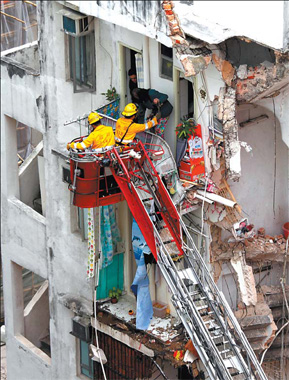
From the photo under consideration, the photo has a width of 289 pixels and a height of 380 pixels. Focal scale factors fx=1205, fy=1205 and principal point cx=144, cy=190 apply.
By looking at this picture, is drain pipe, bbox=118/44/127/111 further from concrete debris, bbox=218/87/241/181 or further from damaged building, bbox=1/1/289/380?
concrete debris, bbox=218/87/241/181

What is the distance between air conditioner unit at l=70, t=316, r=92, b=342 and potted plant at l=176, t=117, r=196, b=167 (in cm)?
614

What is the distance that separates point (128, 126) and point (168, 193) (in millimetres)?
1984

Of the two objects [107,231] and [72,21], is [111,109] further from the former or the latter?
[107,231]

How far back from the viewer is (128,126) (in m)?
29.5

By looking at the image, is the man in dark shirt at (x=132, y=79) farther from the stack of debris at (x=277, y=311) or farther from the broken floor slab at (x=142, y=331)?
the stack of debris at (x=277, y=311)

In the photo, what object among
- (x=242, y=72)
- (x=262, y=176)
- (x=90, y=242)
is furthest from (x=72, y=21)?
(x=262, y=176)

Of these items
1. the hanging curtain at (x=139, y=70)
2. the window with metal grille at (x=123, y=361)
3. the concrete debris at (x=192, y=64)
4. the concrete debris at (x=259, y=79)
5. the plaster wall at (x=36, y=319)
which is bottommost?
the plaster wall at (x=36, y=319)

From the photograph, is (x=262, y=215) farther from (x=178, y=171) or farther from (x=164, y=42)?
(x=164, y=42)

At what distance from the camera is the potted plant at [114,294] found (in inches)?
1304

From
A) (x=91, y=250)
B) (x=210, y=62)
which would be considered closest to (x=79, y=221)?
(x=91, y=250)

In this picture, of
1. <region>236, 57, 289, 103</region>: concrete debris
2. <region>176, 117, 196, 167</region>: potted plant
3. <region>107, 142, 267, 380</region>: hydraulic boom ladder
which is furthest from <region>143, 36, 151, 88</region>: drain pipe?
<region>236, 57, 289, 103</region>: concrete debris

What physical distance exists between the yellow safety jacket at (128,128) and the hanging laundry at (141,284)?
2.66 meters

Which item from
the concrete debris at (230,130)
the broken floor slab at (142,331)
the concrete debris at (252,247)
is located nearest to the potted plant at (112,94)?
the concrete debris at (230,130)

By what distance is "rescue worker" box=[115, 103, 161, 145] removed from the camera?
96.5ft
